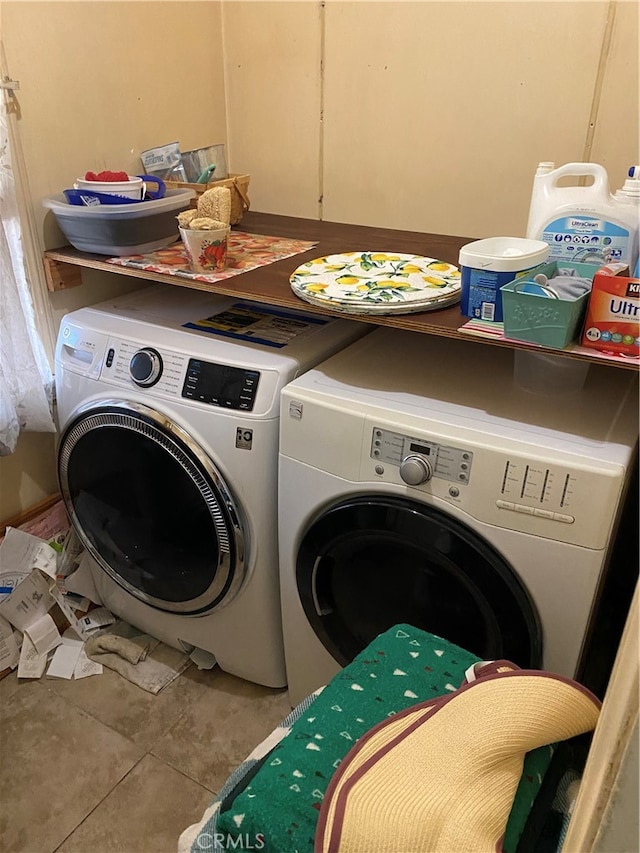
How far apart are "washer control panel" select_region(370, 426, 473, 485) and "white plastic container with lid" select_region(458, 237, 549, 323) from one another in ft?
0.78

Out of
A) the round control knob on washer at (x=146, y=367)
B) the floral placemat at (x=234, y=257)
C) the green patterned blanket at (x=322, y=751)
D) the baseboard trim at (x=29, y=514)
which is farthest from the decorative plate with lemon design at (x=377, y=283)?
the baseboard trim at (x=29, y=514)

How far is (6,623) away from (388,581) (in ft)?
3.52

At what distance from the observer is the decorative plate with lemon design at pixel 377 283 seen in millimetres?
1211

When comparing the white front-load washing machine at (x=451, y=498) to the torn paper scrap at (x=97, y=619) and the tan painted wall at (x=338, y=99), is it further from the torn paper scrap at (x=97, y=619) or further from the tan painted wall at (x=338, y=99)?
the torn paper scrap at (x=97, y=619)

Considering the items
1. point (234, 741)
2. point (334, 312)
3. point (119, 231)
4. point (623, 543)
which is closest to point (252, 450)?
point (334, 312)

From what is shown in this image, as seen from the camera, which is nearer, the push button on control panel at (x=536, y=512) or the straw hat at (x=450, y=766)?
the straw hat at (x=450, y=766)

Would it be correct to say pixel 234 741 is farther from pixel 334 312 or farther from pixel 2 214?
pixel 2 214

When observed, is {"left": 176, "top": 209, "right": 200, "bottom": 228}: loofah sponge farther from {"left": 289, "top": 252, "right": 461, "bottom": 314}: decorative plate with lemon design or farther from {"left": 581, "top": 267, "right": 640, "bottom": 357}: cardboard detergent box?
{"left": 581, "top": 267, "right": 640, "bottom": 357}: cardboard detergent box

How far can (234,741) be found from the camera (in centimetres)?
161

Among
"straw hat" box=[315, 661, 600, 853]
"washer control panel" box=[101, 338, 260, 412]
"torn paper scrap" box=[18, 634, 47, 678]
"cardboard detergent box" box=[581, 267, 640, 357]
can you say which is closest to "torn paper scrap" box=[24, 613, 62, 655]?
"torn paper scrap" box=[18, 634, 47, 678]

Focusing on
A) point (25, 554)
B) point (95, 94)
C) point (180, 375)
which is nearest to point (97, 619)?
point (25, 554)

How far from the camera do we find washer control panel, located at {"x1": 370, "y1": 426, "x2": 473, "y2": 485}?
3.75ft

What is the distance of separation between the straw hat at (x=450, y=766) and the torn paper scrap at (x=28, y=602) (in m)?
1.26

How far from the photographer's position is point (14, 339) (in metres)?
1.55
